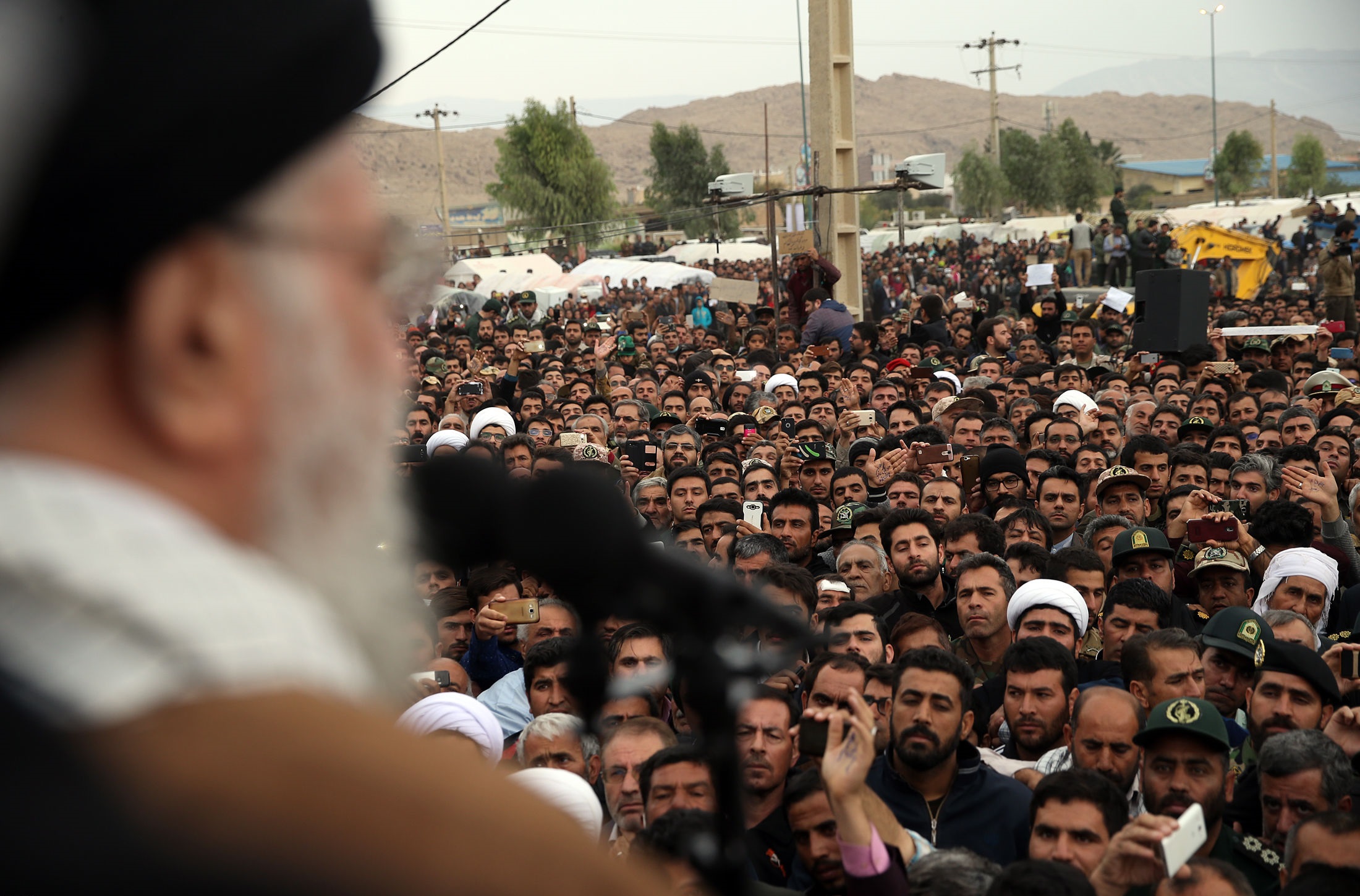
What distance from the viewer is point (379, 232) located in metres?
0.77

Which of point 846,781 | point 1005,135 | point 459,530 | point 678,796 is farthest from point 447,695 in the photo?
point 1005,135

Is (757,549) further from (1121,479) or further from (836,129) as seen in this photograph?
(836,129)

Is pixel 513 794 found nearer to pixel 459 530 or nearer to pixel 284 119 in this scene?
pixel 284 119

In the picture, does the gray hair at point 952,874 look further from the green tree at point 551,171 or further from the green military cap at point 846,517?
the green tree at point 551,171

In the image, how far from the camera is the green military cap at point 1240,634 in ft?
18.2

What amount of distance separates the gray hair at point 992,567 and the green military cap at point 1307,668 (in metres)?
1.42

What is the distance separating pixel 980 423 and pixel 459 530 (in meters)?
9.89

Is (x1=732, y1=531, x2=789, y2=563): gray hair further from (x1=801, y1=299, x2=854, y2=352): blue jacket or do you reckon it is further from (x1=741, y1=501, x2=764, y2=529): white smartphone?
(x1=801, y1=299, x2=854, y2=352): blue jacket

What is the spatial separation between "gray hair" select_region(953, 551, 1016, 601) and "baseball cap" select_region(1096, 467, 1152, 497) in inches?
85.8

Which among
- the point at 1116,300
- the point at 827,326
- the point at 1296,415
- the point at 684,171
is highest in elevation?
the point at 684,171

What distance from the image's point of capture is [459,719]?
4.84 meters

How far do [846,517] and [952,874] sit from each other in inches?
185

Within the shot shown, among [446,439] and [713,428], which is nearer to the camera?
[446,439]

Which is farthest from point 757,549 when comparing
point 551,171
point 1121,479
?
point 551,171
